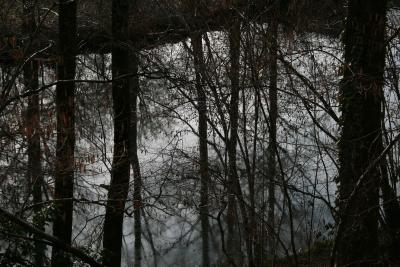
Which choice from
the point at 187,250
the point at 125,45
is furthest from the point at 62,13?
the point at 187,250

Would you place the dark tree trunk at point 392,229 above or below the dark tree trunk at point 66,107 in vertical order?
below

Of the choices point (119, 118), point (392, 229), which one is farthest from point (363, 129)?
point (119, 118)

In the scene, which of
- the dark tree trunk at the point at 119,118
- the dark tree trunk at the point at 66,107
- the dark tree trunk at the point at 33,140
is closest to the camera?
the dark tree trunk at the point at 33,140

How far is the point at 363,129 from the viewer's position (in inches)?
229

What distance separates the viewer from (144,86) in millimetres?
13695

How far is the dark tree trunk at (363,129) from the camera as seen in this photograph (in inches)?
224

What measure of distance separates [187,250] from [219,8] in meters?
6.27

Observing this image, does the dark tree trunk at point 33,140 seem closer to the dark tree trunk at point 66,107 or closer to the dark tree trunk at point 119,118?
the dark tree trunk at point 66,107

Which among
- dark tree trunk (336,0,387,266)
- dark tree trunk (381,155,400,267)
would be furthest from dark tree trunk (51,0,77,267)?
dark tree trunk (381,155,400,267)

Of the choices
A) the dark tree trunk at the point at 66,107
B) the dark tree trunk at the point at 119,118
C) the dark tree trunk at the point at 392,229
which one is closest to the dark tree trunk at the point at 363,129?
the dark tree trunk at the point at 392,229

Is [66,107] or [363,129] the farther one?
[66,107]

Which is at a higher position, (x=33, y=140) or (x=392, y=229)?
(x=33, y=140)

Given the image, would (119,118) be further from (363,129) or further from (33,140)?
(363,129)

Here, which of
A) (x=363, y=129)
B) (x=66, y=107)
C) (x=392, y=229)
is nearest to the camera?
(x=363, y=129)
